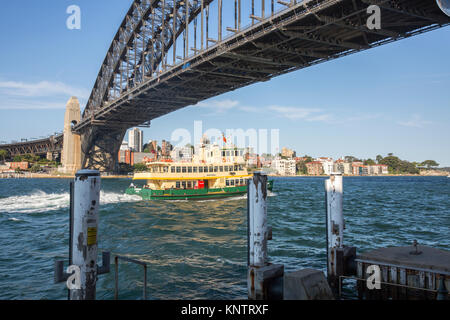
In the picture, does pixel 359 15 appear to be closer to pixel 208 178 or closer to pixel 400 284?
pixel 208 178

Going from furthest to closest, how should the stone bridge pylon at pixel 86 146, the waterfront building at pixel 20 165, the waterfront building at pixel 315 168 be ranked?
the waterfront building at pixel 315 168
the waterfront building at pixel 20 165
the stone bridge pylon at pixel 86 146

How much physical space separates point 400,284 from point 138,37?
2459 inches

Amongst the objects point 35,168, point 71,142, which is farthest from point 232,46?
point 35,168

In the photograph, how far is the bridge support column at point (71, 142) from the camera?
273 feet

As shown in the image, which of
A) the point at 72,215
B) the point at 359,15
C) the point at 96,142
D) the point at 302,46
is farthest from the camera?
the point at 96,142

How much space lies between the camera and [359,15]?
22.5 metres

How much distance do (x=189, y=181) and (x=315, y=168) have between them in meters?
168

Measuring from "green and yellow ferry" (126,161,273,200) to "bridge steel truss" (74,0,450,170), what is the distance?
35.3 feet

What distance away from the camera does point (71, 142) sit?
8300 cm

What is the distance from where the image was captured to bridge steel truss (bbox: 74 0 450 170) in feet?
72.0

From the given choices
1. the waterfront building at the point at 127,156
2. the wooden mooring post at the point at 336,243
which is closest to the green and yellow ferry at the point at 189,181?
the wooden mooring post at the point at 336,243

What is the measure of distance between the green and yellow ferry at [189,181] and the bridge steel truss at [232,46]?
10.7m

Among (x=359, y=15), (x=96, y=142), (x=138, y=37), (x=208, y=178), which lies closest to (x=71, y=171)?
(x=96, y=142)

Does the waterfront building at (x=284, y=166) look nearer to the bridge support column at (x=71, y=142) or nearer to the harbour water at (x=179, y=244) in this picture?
the bridge support column at (x=71, y=142)
